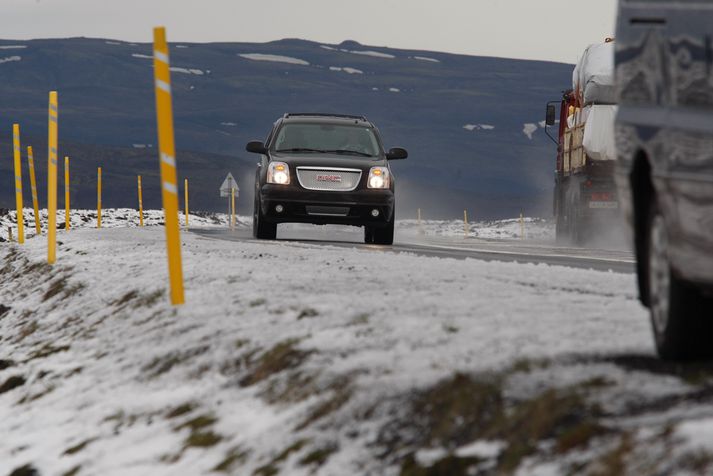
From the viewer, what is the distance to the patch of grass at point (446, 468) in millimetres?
4492

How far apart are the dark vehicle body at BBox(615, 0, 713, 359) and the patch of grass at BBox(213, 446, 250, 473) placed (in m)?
1.76

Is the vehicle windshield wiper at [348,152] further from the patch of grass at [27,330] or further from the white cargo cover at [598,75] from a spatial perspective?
the patch of grass at [27,330]

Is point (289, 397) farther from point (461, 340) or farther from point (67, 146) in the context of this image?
point (67, 146)

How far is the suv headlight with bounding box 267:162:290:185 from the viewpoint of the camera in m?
20.1

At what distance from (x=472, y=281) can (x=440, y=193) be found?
141 meters

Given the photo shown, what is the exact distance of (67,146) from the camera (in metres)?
146

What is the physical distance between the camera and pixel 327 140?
21094 mm

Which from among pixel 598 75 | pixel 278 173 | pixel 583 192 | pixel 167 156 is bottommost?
pixel 583 192

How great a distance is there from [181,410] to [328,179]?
13.6 meters

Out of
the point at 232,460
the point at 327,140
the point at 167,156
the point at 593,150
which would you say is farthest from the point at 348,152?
the point at 232,460

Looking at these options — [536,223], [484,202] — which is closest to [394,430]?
[536,223]

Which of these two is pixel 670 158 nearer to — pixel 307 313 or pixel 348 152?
pixel 307 313

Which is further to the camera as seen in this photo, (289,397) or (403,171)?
(403,171)

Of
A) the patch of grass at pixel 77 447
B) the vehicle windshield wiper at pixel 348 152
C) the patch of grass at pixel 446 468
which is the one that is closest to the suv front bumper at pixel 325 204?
the vehicle windshield wiper at pixel 348 152
